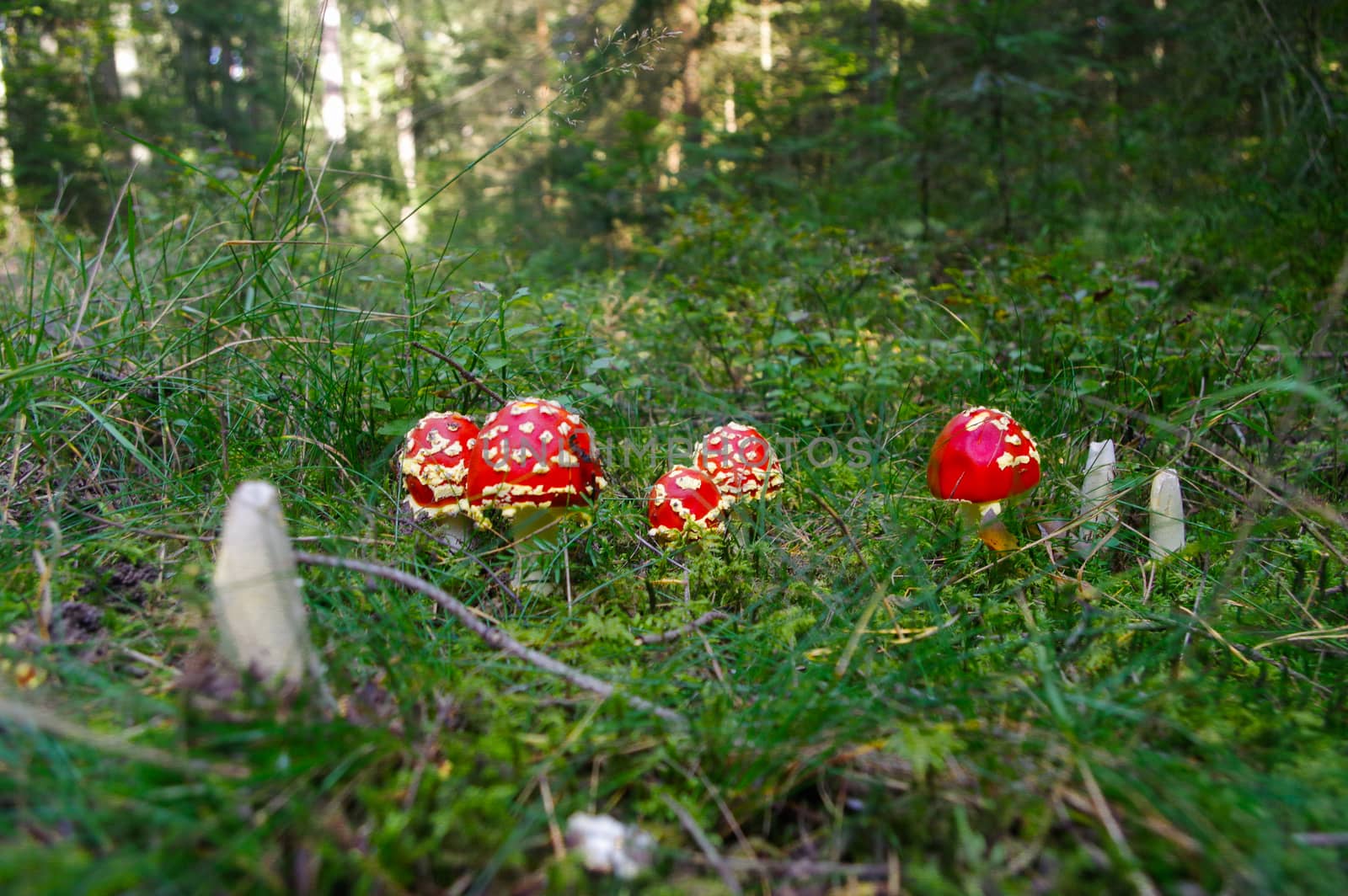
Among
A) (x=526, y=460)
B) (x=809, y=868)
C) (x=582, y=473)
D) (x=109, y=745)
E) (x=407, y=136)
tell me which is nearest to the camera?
(x=109, y=745)

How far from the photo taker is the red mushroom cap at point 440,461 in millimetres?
2131

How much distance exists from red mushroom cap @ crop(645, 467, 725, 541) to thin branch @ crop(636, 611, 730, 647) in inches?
15.7

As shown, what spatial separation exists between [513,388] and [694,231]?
251 centimetres

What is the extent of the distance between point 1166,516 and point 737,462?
52.2 inches

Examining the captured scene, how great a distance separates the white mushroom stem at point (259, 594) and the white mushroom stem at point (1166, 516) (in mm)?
2355

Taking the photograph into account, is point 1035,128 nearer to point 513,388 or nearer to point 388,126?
point 513,388

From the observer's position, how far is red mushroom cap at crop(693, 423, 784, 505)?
2.34 meters

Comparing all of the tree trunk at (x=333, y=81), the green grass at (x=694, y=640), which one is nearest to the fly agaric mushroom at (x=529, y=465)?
the green grass at (x=694, y=640)

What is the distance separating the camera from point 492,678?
5.19 ft

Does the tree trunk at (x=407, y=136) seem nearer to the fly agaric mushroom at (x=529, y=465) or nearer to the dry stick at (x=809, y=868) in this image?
the fly agaric mushroom at (x=529, y=465)

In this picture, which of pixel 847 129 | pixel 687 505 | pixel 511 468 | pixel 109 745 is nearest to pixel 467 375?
pixel 511 468

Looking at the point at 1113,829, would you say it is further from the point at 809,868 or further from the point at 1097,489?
the point at 1097,489

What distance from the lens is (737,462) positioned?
2.35 m

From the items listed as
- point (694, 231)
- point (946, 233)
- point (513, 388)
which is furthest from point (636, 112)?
point (513, 388)
